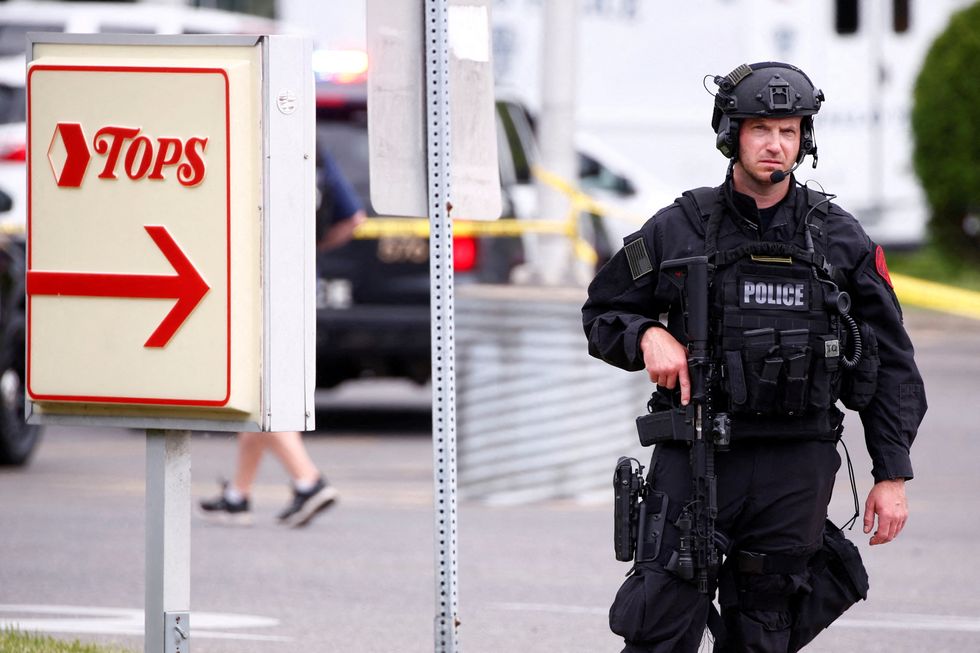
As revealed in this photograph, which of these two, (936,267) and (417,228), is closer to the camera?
(417,228)

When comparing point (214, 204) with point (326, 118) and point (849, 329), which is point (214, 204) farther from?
point (326, 118)

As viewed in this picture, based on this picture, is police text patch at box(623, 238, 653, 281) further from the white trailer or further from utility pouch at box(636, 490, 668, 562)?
the white trailer

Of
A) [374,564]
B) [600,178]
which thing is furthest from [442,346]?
[600,178]

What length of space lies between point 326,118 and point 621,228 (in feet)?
13.4

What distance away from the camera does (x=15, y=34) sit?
699 inches

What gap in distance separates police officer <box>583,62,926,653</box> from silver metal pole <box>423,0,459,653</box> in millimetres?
389

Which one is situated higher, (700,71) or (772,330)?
(700,71)

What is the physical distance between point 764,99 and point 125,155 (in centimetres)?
155

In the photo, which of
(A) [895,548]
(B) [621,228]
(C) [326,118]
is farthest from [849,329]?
(B) [621,228]

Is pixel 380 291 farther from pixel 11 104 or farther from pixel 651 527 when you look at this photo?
pixel 651 527

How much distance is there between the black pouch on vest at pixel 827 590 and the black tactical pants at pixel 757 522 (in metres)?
0.05

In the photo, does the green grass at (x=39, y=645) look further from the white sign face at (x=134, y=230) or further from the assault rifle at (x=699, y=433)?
the assault rifle at (x=699, y=433)

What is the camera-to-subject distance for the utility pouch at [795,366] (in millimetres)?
4504

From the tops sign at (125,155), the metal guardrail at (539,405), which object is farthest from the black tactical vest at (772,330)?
the metal guardrail at (539,405)
